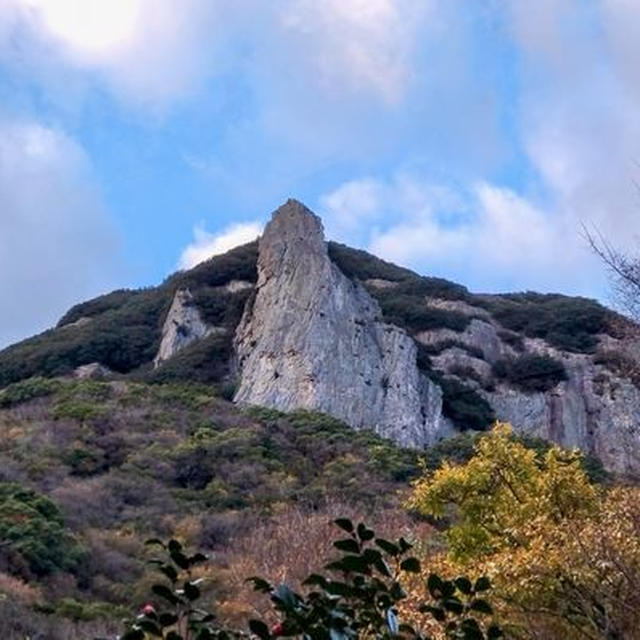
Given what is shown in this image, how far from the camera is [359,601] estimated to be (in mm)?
3758

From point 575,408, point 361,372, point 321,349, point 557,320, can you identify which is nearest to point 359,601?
point 321,349

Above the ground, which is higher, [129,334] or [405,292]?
[405,292]

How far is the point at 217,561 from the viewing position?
25.9m

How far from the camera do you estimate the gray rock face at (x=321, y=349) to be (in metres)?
45.4

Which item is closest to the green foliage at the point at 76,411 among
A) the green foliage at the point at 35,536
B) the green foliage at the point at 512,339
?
the green foliage at the point at 35,536

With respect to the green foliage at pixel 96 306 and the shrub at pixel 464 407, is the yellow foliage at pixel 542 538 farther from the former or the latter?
the green foliage at pixel 96 306

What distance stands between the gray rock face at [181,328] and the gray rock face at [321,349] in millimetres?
3421

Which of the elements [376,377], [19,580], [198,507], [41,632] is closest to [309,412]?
[376,377]

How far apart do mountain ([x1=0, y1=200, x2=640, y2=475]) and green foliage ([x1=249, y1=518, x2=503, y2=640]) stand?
118 feet

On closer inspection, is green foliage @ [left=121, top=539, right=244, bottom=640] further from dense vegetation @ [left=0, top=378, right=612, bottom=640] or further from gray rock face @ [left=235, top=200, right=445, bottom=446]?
gray rock face @ [left=235, top=200, right=445, bottom=446]

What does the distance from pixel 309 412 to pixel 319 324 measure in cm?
527

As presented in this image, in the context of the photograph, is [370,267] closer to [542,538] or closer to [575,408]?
[575,408]

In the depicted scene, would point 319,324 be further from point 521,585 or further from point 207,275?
point 521,585

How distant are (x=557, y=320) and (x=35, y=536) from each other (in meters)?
40.6
